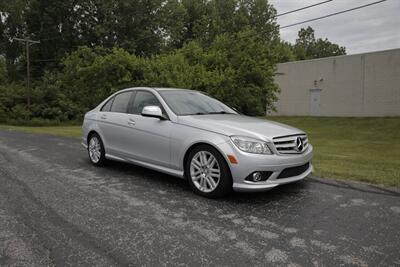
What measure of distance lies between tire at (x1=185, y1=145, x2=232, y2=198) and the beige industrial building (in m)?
22.1

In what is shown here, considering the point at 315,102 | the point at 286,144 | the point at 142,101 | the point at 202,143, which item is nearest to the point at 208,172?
the point at 202,143

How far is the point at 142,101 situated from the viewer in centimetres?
570

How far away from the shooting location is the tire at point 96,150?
6.33 metres

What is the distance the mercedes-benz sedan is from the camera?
418 cm

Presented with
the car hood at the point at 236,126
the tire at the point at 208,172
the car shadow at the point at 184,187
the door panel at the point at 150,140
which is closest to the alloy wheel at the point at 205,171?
the tire at the point at 208,172

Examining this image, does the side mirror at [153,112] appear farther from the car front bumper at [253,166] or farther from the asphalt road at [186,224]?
the car front bumper at [253,166]

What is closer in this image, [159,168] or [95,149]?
[159,168]

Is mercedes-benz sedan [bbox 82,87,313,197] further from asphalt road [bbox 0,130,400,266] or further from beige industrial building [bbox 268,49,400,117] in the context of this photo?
beige industrial building [bbox 268,49,400,117]

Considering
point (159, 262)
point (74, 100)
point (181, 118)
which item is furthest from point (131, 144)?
point (74, 100)

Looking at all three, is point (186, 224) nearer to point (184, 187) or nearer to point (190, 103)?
point (184, 187)

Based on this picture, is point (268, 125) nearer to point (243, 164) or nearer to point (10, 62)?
point (243, 164)

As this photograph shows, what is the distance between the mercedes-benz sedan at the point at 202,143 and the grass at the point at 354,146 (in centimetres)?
156

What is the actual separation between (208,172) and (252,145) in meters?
0.71

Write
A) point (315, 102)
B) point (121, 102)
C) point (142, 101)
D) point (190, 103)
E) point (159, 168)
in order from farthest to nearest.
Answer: point (315, 102) → point (121, 102) → point (142, 101) → point (190, 103) → point (159, 168)
